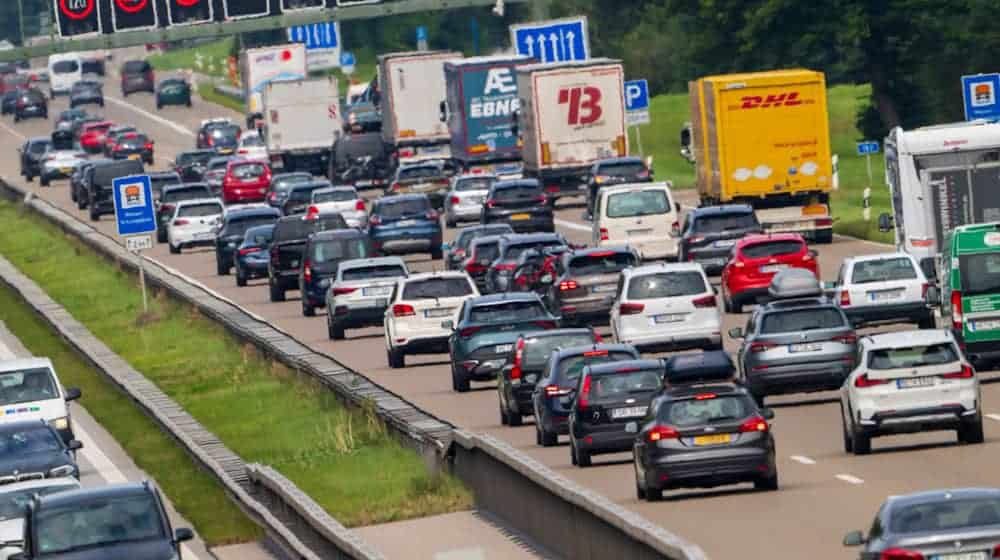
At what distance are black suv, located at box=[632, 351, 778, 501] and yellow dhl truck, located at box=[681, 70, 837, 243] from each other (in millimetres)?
30029

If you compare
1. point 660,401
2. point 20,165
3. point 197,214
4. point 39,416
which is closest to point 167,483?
point 39,416

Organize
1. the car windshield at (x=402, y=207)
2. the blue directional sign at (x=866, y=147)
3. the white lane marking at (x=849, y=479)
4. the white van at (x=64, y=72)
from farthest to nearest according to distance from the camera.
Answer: the white van at (x=64, y=72), the blue directional sign at (x=866, y=147), the car windshield at (x=402, y=207), the white lane marking at (x=849, y=479)

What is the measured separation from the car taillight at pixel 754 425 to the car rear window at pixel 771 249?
1954 cm

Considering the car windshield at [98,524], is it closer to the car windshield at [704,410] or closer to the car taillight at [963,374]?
the car windshield at [704,410]

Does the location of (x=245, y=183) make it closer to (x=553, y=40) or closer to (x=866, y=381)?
(x=553, y=40)

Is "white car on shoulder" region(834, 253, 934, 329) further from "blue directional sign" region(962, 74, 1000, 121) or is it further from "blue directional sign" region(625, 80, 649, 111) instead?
"blue directional sign" region(625, 80, 649, 111)

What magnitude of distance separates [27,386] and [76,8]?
1416 inches

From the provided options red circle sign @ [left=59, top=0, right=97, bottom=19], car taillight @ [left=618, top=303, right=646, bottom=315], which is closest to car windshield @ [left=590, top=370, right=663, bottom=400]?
car taillight @ [left=618, top=303, right=646, bottom=315]

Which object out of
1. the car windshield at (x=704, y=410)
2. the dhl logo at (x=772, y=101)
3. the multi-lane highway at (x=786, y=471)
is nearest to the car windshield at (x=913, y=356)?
the multi-lane highway at (x=786, y=471)

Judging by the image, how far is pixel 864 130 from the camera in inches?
3782

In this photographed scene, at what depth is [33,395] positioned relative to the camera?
38000 millimetres

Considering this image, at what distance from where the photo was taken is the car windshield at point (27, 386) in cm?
3794

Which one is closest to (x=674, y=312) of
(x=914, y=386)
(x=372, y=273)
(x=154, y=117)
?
(x=372, y=273)

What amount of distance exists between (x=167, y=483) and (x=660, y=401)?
997 cm
